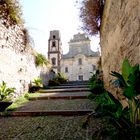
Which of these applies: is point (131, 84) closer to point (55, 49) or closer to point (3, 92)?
point (3, 92)

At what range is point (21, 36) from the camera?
25.7 feet

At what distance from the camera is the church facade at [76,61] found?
36719mm

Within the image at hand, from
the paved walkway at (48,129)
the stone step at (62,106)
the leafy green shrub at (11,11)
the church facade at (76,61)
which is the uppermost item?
the church facade at (76,61)

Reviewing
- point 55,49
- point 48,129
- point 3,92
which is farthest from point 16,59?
point 55,49

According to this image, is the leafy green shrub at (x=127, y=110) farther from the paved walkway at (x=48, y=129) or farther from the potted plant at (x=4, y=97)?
the potted plant at (x=4, y=97)

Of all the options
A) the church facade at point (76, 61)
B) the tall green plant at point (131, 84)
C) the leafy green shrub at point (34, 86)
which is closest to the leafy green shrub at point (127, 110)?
the tall green plant at point (131, 84)

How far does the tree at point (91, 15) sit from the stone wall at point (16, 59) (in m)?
2.41

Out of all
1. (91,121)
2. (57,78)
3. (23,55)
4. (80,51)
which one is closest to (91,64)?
(80,51)

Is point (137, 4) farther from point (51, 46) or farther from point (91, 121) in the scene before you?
point (51, 46)

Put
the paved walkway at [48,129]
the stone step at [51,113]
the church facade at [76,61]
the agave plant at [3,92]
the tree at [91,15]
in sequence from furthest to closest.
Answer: the church facade at [76,61] < the tree at [91,15] < the agave plant at [3,92] < the stone step at [51,113] < the paved walkway at [48,129]

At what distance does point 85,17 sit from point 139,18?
5.25 meters

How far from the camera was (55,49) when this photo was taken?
3788cm

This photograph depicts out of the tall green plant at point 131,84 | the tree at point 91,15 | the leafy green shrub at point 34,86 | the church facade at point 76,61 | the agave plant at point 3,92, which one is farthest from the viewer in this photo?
the church facade at point 76,61

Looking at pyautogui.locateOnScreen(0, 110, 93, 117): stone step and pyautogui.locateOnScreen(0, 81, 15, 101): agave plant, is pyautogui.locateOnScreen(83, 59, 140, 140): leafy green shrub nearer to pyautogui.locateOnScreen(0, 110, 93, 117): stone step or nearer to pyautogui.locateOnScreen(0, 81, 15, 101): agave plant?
pyautogui.locateOnScreen(0, 110, 93, 117): stone step
